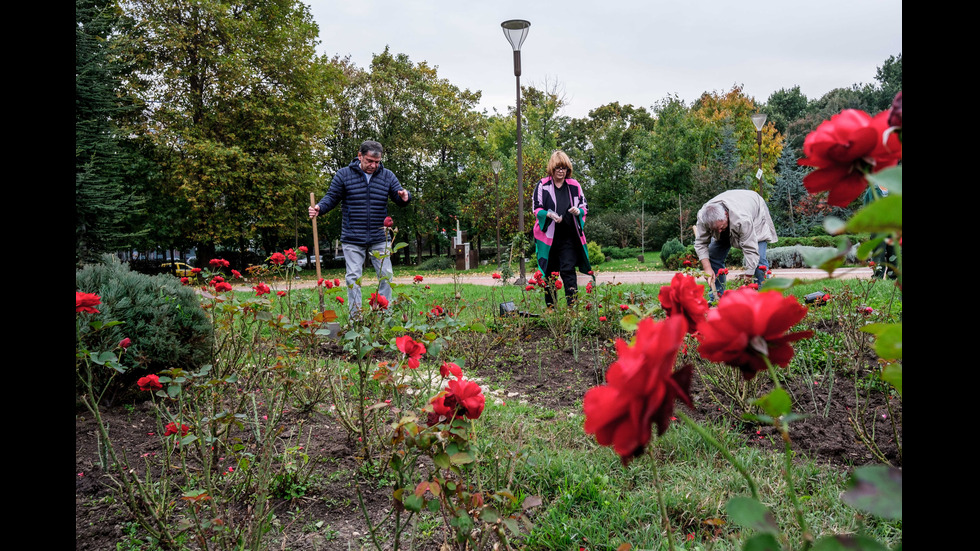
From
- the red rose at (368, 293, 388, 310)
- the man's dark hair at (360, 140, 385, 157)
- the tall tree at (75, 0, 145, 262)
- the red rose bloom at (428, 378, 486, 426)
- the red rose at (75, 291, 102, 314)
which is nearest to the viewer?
the red rose bloom at (428, 378, 486, 426)

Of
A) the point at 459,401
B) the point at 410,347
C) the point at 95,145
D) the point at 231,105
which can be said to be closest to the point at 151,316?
the point at 410,347

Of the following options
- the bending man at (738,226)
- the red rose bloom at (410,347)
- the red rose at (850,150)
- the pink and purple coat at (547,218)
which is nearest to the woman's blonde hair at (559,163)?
the pink and purple coat at (547,218)

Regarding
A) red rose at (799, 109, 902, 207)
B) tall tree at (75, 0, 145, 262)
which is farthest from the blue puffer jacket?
tall tree at (75, 0, 145, 262)

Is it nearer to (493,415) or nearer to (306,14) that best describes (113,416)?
(493,415)

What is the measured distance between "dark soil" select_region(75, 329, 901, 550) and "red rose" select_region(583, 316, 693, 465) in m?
1.46

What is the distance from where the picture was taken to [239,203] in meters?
16.4

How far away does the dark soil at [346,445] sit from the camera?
180 cm

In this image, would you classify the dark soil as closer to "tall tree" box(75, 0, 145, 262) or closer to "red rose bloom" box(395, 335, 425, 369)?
"red rose bloom" box(395, 335, 425, 369)

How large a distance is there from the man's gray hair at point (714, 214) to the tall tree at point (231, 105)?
46.6 ft

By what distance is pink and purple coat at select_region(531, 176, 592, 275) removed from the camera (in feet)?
16.9

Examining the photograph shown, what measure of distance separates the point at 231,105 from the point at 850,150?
1844cm

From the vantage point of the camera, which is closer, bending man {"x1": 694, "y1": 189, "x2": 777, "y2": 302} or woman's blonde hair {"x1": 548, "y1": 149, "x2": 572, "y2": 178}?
bending man {"x1": 694, "y1": 189, "x2": 777, "y2": 302}

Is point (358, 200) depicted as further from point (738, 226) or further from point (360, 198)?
point (738, 226)
